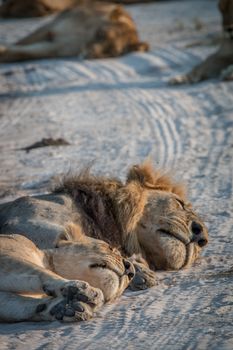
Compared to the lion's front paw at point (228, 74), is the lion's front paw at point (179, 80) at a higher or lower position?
lower

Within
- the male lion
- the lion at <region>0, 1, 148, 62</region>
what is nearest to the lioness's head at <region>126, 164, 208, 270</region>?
the male lion

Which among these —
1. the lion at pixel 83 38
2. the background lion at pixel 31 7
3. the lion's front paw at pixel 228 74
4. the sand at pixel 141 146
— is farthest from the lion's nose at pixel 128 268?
the background lion at pixel 31 7

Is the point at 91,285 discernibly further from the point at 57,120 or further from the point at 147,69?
the point at 147,69

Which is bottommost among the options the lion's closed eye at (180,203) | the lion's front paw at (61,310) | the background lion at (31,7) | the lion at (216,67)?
the background lion at (31,7)

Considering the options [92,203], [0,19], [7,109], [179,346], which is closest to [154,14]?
[0,19]

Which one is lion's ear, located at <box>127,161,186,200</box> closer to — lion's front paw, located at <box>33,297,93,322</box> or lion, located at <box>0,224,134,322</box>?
lion, located at <box>0,224,134,322</box>

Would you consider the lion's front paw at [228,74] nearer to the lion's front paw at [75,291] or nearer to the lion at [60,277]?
the lion at [60,277]

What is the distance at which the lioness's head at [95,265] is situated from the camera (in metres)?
3.94

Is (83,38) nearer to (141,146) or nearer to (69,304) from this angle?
(141,146)

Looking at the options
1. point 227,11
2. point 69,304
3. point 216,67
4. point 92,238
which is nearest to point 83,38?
point 227,11

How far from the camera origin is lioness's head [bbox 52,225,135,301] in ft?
12.9

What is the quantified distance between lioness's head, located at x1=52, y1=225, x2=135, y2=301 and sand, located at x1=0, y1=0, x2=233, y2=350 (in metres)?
0.09

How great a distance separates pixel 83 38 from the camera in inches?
509

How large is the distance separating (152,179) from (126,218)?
0.42 m
